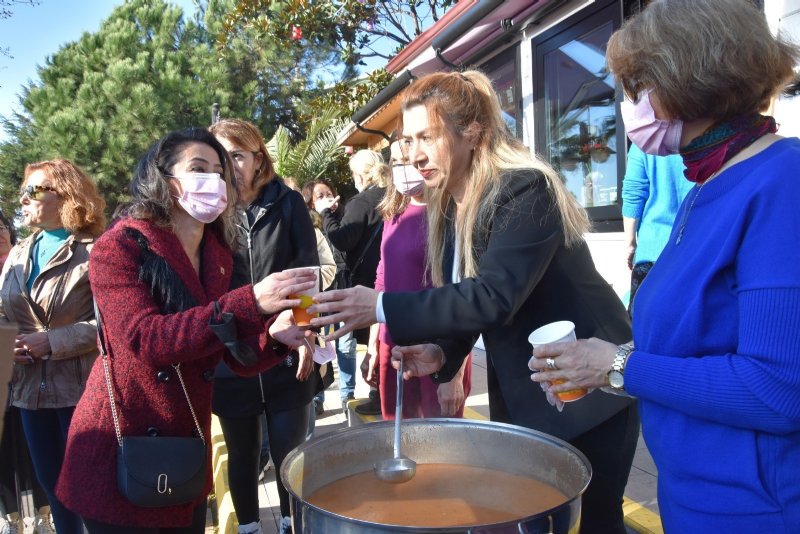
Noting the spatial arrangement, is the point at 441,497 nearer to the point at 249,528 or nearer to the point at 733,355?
the point at 733,355

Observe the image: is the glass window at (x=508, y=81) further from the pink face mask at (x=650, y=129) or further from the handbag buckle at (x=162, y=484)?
the handbag buckle at (x=162, y=484)

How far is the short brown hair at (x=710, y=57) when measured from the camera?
123 centimetres

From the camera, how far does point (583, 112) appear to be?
5.23 metres

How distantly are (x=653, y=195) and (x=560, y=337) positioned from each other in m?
2.34

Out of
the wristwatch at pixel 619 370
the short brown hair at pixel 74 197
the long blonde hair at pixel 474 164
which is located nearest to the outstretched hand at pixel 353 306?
the long blonde hair at pixel 474 164

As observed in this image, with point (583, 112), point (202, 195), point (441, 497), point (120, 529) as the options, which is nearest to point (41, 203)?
point (202, 195)

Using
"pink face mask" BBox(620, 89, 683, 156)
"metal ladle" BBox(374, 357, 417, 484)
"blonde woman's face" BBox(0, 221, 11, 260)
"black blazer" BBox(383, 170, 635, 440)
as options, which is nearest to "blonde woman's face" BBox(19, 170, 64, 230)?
"blonde woman's face" BBox(0, 221, 11, 260)

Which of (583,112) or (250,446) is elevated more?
(583,112)

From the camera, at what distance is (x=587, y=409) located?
5.67 ft

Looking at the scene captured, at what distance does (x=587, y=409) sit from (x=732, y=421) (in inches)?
23.1

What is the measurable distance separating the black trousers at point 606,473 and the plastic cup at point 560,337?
1.22 ft

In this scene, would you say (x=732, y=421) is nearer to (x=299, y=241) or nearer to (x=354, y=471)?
(x=354, y=471)

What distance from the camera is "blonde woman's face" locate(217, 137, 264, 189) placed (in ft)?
9.99

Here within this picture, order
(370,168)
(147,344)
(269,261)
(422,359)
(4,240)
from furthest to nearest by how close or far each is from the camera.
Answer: (370,168) < (4,240) < (269,261) < (422,359) < (147,344)
